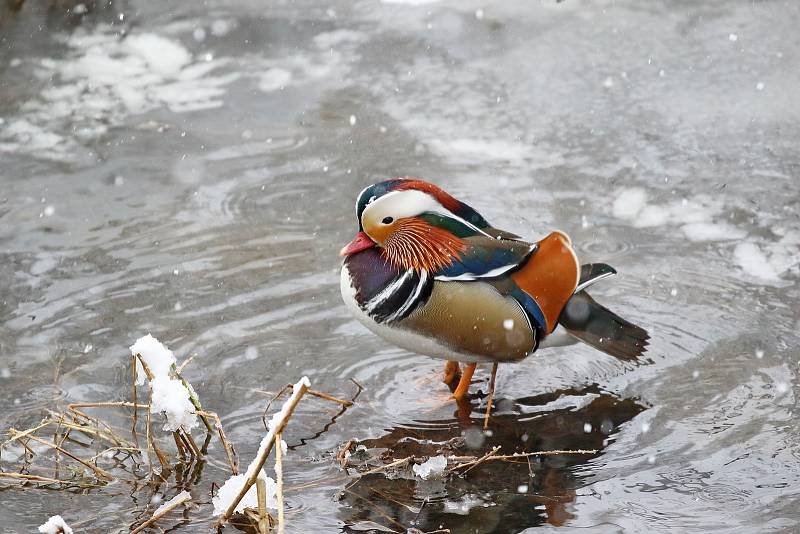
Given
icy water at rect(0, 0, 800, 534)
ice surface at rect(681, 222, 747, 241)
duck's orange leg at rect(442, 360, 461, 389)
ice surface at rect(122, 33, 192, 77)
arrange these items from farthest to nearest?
ice surface at rect(122, 33, 192, 77), ice surface at rect(681, 222, 747, 241), duck's orange leg at rect(442, 360, 461, 389), icy water at rect(0, 0, 800, 534)

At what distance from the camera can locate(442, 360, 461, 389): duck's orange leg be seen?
4.53 m

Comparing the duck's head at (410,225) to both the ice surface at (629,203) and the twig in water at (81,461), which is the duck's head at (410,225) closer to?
the twig in water at (81,461)

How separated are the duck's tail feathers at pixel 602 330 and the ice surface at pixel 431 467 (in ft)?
2.83

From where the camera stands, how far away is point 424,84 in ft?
24.1

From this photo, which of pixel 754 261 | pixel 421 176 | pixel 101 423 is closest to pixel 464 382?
pixel 101 423

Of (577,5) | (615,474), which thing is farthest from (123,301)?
Result: (577,5)

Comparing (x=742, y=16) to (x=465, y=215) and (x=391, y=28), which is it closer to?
(x=391, y=28)

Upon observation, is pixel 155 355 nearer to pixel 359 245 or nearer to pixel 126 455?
pixel 126 455

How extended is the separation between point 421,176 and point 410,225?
2.11 m

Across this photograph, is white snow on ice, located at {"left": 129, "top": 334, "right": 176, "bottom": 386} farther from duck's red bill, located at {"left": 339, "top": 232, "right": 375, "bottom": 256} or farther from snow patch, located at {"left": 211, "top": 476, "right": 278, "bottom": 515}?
duck's red bill, located at {"left": 339, "top": 232, "right": 375, "bottom": 256}

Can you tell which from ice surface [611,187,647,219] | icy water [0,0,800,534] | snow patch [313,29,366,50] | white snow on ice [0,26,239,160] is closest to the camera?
icy water [0,0,800,534]

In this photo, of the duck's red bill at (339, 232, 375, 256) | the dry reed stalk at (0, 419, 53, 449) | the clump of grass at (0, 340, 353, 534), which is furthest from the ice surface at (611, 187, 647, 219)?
the dry reed stalk at (0, 419, 53, 449)

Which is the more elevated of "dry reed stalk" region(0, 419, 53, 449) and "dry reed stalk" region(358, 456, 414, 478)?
"dry reed stalk" region(0, 419, 53, 449)

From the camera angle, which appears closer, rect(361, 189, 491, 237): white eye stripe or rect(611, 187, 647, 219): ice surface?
rect(361, 189, 491, 237): white eye stripe
